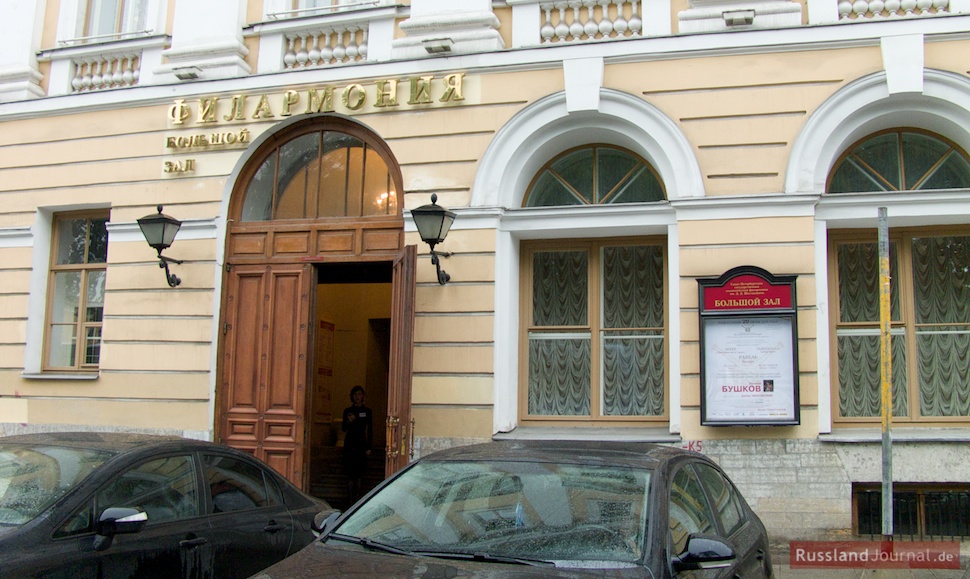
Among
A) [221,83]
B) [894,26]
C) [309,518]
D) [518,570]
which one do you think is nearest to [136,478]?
[309,518]

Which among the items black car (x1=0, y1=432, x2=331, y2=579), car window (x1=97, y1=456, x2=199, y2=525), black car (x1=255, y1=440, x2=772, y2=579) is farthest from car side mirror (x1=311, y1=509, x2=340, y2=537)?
car window (x1=97, y1=456, x2=199, y2=525)

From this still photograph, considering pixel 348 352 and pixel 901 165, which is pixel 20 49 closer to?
pixel 348 352

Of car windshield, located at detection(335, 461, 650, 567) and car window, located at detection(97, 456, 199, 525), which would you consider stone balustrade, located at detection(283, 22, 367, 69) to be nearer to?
car window, located at detection(97, 456, 199, 525)

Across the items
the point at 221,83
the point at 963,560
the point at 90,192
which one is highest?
the point at 221,83

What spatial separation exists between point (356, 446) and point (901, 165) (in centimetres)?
754

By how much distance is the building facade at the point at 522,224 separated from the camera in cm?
923

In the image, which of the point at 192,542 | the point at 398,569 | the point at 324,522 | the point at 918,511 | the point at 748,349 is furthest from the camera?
the point at 748,349

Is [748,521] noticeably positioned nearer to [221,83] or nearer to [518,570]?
[518,570]

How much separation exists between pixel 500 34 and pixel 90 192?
19.3 feet

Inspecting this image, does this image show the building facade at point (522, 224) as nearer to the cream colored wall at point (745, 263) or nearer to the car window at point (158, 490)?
the cream colored wall at point (745, 263)

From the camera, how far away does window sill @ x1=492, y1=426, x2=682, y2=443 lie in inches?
374

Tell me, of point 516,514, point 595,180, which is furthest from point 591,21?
point 516,514

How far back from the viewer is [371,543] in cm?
428

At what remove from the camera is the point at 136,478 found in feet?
17.8
